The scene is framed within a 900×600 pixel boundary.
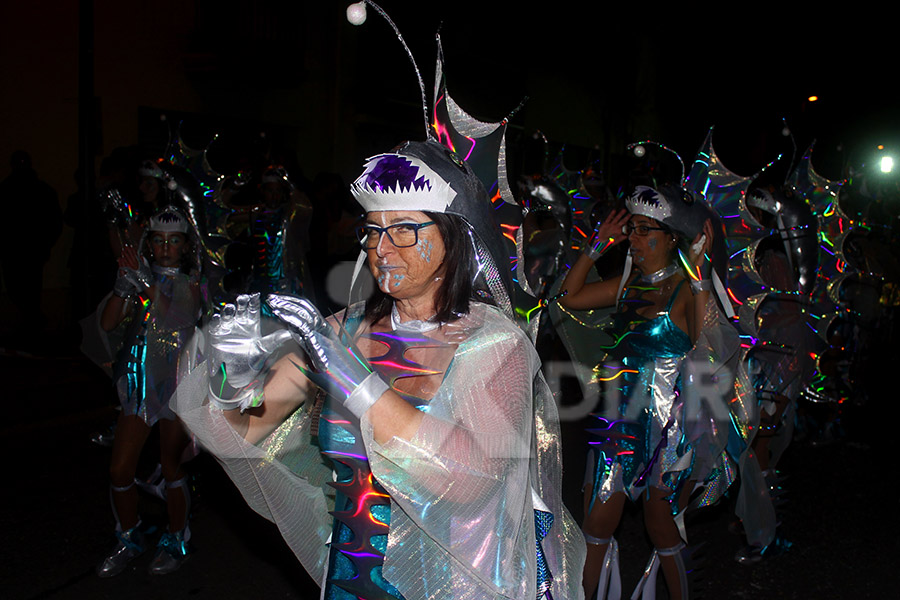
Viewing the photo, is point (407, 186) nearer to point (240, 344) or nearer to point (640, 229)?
point (240, 344)

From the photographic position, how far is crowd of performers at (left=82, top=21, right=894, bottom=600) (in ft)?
6.12

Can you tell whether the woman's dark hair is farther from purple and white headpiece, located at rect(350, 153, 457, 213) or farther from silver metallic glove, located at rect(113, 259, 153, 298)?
silver metallic glove, located at rect(113, 259, 153, 298)

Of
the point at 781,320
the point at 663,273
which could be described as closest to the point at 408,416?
the point at 663,273

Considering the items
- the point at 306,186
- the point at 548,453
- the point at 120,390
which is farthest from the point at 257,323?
the point at 306,186

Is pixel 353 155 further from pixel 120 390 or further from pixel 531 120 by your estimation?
pixel 120 390

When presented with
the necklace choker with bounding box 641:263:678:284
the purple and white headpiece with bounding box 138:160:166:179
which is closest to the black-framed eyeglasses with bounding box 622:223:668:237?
the necklace choker with bounding box 641:263:678:284

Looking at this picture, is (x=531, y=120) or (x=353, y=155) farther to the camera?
(x=531, y=120)

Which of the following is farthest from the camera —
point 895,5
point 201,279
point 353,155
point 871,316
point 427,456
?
point 895,5

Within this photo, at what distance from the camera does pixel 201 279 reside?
183 inches

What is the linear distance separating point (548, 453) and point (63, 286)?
381 inches

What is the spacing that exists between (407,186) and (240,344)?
1.95ft

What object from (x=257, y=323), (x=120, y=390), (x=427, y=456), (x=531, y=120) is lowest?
(x=120, y=390)

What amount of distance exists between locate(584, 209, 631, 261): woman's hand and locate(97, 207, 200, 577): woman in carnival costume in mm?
2159

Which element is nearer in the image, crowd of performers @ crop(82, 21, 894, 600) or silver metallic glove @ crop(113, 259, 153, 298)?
crowd of performers @ crop(82, 21, 894, 600)
